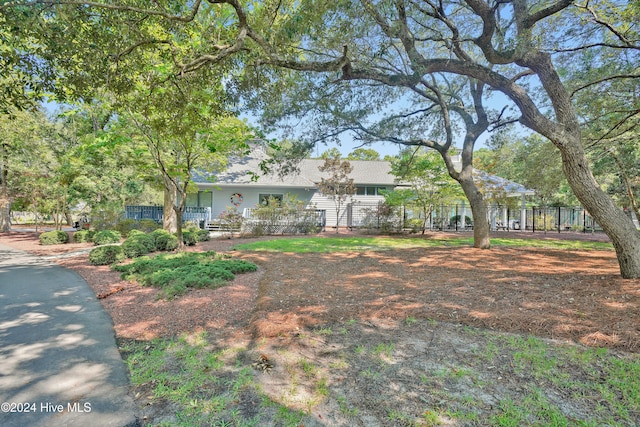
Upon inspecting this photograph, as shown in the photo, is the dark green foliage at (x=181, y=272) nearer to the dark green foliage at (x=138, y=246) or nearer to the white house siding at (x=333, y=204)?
the dark green foliage at (x=138, y=246)

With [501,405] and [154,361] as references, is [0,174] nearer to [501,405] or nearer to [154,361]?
[154,361]

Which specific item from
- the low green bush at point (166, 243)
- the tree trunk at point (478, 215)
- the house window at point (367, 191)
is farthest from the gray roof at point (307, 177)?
the low green bush at point (166, 243)

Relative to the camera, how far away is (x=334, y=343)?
11.2 ft

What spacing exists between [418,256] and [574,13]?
6962 millimetres

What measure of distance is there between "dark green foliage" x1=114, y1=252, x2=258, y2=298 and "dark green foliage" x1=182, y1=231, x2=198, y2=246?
4312 millimetres

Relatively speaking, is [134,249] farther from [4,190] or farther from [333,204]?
[333,204]

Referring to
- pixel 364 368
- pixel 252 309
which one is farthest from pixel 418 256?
pixel 364 368

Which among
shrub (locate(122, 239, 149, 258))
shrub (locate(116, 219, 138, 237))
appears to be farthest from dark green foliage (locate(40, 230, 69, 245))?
shrub (locate(122, 239, 149, 258))

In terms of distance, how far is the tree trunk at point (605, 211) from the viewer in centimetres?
539

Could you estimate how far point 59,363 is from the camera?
10.1 feet

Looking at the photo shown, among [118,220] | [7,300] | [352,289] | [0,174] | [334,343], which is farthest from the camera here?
[0,174]

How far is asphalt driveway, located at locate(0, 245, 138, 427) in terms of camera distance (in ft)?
7.62

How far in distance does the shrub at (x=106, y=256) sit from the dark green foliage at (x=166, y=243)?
1699 mm

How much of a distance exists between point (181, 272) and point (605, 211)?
8027mm
